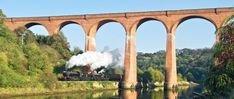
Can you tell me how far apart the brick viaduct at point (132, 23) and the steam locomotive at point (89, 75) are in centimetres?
201

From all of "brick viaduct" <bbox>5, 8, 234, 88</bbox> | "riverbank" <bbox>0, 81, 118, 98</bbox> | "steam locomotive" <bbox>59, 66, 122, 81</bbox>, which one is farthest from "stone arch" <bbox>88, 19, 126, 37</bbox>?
"riverbank" <bbox>0, 81, 118, 98</bbox>

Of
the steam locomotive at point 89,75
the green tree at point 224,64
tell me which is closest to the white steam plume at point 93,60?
the steam locomotive at point 89,75

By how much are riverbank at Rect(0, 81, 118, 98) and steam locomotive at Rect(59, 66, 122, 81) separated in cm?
68

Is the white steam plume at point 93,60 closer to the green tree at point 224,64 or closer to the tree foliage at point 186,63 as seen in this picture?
the tree foliage at point 186,63

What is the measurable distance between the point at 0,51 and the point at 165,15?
19.0 meters

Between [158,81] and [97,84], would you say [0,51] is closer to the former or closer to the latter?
[97,84]

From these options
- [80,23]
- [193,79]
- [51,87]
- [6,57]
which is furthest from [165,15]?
[193,79]

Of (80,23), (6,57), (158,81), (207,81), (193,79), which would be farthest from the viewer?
(193,79)

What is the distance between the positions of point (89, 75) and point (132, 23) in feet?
23.4

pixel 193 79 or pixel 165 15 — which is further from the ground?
pixel 165 15

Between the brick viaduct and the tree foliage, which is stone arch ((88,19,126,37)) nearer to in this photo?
the brick viaduct

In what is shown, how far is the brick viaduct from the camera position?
137 feet

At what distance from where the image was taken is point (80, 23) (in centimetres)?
4766

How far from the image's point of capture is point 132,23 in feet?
→ 148
